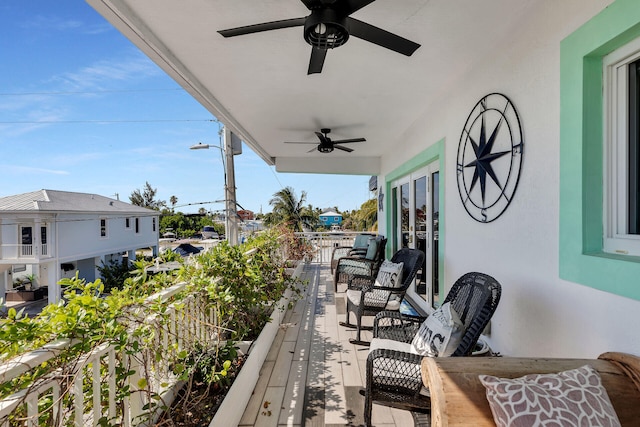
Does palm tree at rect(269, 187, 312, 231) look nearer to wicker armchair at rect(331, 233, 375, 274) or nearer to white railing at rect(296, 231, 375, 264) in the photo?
white railing at rect(296, 231, 375, 264)

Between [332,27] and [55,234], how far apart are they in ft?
55.5

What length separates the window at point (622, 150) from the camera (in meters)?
1.36

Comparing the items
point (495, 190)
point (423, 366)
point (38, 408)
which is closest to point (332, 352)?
point (423, 366)

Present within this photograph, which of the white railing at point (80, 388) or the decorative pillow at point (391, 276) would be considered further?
the decorative pillow at point (391, 276)

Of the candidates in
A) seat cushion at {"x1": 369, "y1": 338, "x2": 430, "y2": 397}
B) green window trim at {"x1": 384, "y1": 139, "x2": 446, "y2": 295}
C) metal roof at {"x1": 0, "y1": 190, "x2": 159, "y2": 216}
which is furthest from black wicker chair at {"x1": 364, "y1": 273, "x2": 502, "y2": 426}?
metal roof at {"x1": 0, "y1": 190, "x2": 159, "y2": 216}

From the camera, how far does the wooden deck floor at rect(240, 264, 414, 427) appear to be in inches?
80.2

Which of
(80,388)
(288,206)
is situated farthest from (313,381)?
(288,206)

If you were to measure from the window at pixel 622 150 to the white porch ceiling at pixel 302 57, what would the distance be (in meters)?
0.78

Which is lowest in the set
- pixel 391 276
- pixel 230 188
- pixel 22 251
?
pixel 22 251

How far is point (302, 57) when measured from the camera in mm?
2521

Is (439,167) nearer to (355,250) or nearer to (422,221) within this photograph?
(422,221)

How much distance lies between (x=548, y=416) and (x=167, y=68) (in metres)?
3.28

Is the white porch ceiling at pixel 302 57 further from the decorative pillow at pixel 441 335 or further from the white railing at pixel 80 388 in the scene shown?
the decorative pillow at pixel 441 335

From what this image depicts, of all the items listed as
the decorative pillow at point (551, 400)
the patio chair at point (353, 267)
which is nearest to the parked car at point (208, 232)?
the patio chair at point (353, 267)
